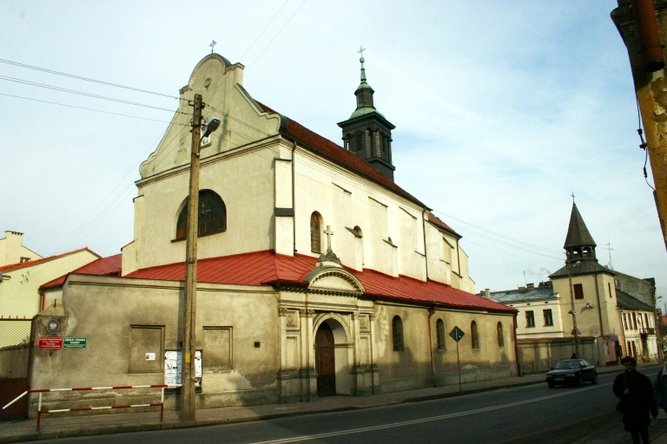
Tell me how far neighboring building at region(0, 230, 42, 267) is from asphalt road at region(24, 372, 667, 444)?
Answer: 38.1 m

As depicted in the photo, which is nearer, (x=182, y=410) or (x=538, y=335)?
(x=182, y=410)

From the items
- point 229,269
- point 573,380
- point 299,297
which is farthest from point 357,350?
point 573,380

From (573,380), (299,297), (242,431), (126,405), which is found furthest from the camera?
(573,380)

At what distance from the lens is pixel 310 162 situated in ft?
84.6

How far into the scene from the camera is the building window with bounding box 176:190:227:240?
25.3m

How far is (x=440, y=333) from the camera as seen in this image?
96.8 feet

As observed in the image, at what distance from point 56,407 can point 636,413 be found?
44.2ft

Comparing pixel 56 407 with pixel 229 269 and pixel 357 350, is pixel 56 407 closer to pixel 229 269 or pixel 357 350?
pixel 229 269

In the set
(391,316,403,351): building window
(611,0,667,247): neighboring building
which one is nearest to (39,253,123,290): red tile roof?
(391,316,403,351): building window

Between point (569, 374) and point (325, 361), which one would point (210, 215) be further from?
point (569, 374)

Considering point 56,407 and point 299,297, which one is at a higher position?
point 299,297

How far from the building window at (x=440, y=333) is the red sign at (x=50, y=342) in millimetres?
19418

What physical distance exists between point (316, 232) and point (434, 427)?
14446 millimetres

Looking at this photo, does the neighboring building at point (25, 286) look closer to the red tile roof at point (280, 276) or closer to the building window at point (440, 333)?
the red tile roof at point (280, 276)
